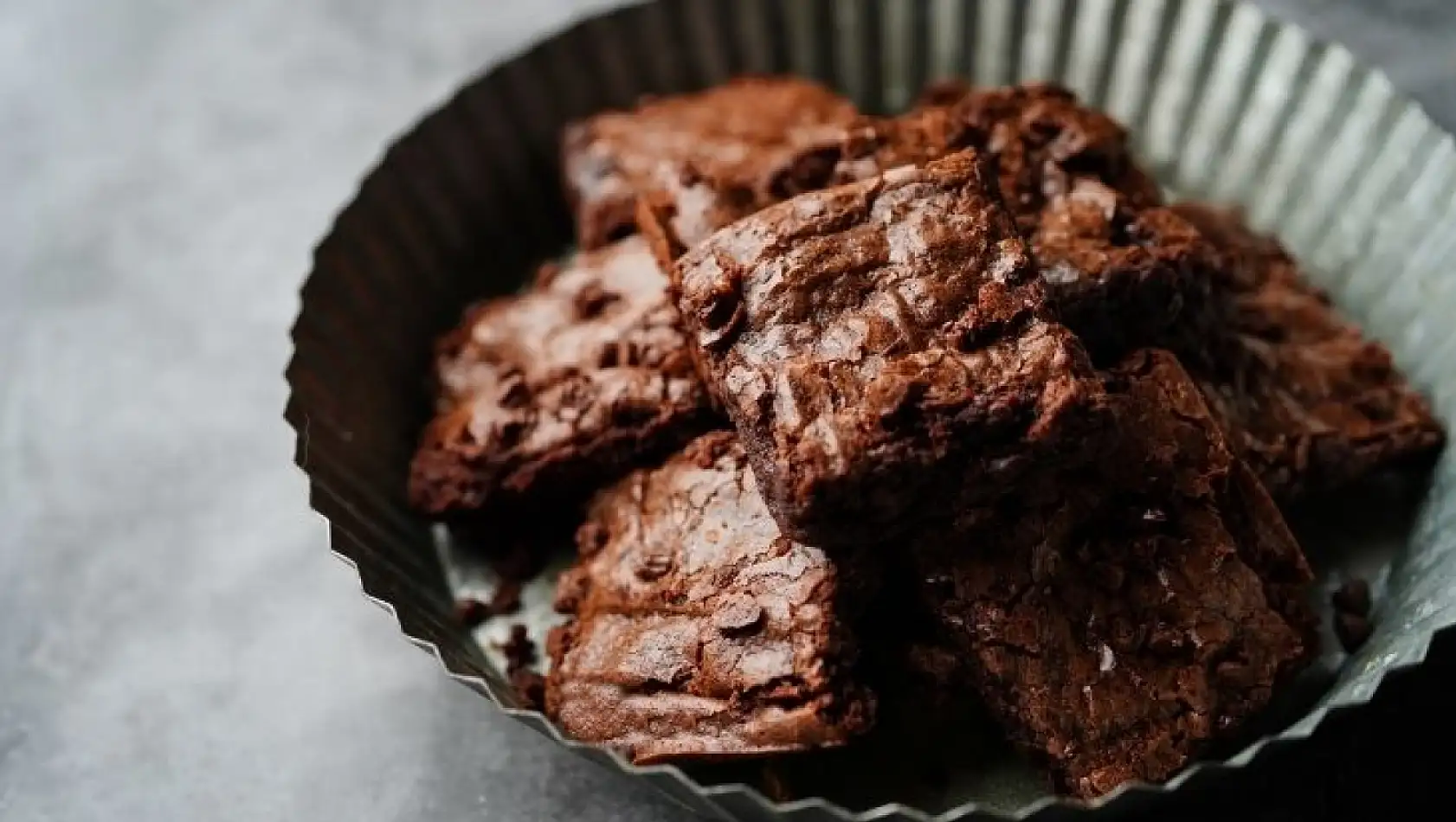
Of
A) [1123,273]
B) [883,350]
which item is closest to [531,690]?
[883,350]

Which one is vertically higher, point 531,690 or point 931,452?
point 931,452

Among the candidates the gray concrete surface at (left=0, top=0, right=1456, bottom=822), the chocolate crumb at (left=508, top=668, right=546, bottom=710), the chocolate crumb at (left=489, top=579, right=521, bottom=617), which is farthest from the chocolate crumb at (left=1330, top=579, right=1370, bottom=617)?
the chocolate crumb at (left=489, top=579, right=521, bottom=617)

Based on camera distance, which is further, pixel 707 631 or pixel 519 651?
pixel 519 651

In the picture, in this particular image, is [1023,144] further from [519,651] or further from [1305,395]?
[519,651]

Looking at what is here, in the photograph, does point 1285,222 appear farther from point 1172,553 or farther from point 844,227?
point 844,227

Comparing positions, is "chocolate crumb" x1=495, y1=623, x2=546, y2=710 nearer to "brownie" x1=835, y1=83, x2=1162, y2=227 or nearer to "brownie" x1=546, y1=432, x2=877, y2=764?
"brownie" x1=546, y1=432, x2=877, y2=764

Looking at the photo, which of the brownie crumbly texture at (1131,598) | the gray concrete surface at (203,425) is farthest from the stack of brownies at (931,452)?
the gray concrete surface at (203,425)
